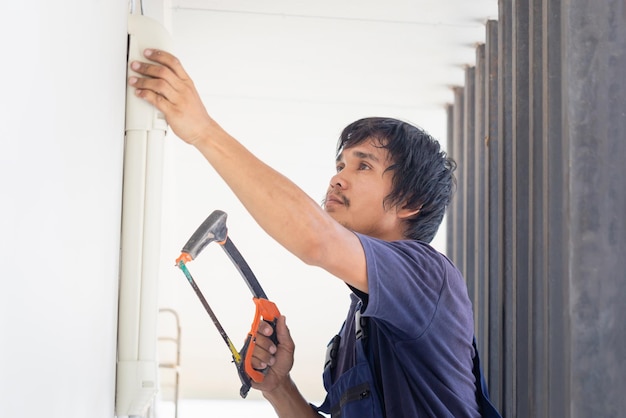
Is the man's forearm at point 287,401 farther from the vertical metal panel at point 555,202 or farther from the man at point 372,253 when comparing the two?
the vertical metal panel at point 555,202

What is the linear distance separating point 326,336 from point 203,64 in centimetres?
336

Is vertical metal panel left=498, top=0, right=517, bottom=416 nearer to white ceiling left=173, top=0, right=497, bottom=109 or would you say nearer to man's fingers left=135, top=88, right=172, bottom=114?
white ceiling left=173, top=0, right=497, bottom=109

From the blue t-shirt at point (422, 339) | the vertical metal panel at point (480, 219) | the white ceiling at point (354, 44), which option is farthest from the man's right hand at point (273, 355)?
the white ceiling at point (354, 44)

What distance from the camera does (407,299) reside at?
1.43m

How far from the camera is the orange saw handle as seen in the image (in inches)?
71.7

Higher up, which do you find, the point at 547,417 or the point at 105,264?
the point at 105,264

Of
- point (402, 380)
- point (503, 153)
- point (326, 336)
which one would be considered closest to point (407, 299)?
point (402, 380)

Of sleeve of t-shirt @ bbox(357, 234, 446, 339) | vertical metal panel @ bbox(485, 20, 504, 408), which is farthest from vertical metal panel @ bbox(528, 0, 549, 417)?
sleeve of t-shirt @ bbox(357, 234, 446, 339)

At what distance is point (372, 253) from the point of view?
137 centimetres

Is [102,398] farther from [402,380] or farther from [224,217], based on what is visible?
[224,217]

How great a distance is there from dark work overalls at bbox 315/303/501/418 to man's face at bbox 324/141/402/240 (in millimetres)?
201

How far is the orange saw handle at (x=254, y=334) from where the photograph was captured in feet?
5.98

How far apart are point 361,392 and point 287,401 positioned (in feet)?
1.04

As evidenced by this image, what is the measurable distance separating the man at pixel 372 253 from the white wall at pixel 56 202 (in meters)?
0.22
